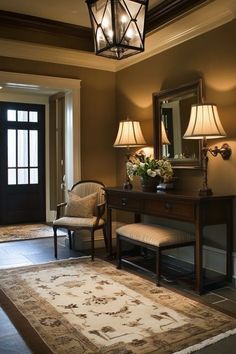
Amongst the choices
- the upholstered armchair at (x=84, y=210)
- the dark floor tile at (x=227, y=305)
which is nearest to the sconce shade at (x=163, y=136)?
the upholstered armchair at (x=84, y=210)

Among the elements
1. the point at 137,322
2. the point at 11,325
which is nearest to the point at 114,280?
the point at 137,322

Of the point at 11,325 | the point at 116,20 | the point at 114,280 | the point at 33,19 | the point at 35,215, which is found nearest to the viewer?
the point at 116,20

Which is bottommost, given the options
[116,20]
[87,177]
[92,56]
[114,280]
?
[114,280]

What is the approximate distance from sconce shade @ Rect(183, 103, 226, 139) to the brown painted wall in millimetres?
225

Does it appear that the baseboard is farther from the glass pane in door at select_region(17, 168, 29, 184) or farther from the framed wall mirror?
the glass pane in door at select_region(17, 168, 29, 184)

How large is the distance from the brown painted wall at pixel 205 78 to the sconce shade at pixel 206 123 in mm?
225

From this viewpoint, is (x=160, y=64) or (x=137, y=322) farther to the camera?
(x=160, y=64)

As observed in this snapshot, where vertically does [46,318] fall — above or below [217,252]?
below

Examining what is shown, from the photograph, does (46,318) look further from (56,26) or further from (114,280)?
(56,26)

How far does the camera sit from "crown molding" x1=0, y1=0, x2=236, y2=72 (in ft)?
11.6

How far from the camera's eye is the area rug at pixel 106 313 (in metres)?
2.32

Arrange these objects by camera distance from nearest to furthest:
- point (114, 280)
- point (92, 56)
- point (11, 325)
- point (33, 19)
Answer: point (11, 325)
point (114, 280)
point (33, 19)
point (92, 56)

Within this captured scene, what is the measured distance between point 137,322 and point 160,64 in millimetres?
3013

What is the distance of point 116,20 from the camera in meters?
2.40
